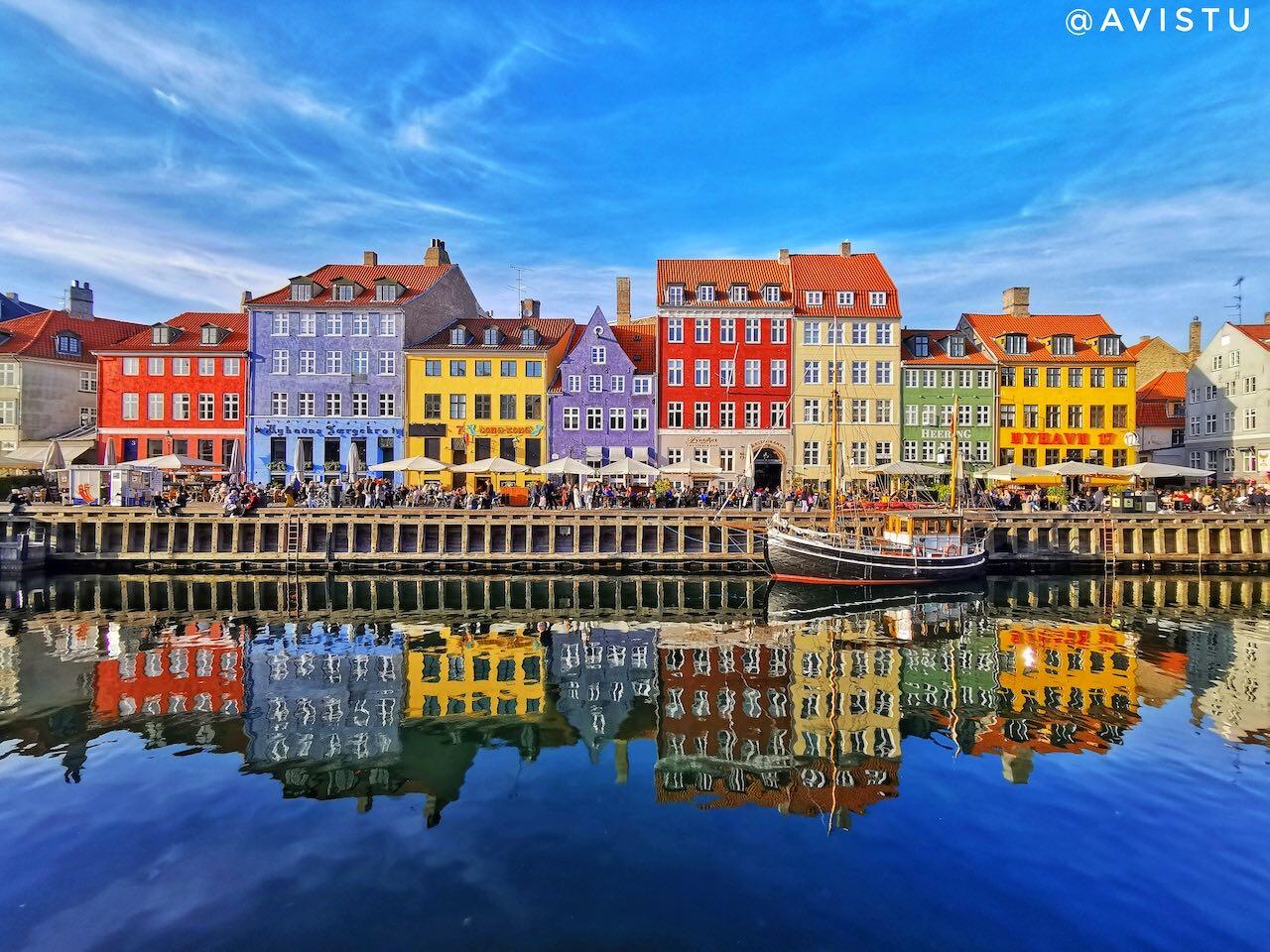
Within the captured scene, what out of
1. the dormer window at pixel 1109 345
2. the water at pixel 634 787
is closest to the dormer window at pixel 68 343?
the water at pixel 634 787

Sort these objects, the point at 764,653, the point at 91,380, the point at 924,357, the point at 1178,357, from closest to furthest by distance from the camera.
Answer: the point at 764,653
the point at 924,357
the point at 91,380
the point at 1178,357

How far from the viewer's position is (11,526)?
36250mm

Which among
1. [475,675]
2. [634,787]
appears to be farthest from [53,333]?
[634,787]

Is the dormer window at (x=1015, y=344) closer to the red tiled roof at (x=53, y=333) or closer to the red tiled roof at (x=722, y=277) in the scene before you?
the red tiled roof at (x=722, y=277)

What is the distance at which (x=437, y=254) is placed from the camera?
56469 millimetres

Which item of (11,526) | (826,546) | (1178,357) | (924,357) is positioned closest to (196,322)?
(11,526)

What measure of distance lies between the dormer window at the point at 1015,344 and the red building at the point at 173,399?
168 ft

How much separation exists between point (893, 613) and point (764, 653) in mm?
8467

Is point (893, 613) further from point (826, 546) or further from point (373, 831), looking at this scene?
point (373, 831)

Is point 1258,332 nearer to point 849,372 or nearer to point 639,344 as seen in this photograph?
point 849,372

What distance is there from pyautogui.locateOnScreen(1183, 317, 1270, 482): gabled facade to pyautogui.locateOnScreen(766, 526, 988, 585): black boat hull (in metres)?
28.1

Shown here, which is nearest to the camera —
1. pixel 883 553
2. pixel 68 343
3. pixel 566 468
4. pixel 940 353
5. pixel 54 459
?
pixel 883 553

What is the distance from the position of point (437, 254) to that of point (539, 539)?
28.5 metres

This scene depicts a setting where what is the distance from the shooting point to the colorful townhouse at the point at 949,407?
5078cm
